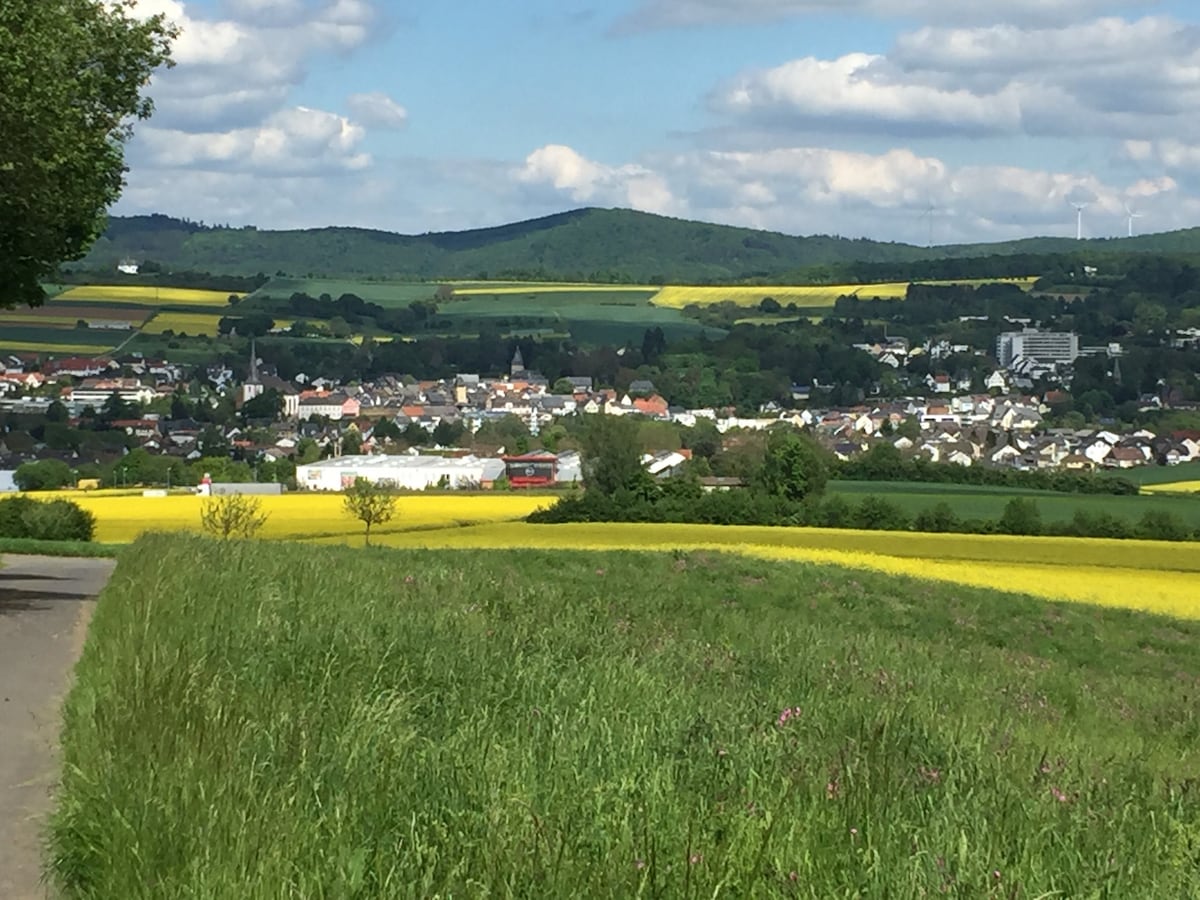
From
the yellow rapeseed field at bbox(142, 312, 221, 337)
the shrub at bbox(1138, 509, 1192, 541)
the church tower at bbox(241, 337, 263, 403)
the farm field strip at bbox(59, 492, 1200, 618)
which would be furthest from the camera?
the yellow rapeseed field at bbox(142, 312, 221, 337)

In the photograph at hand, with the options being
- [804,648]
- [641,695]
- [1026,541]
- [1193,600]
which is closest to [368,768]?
[641,695]

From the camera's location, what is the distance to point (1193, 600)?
3688cm

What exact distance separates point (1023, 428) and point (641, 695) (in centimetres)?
14453

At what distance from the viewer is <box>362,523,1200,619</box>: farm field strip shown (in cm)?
3772

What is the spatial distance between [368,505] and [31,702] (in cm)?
3910

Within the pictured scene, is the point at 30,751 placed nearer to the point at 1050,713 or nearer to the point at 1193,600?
the point at 1050,713

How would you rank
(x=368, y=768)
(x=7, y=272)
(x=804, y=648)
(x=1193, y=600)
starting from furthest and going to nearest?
1. (x=1193, y=600)
2. (x=7, y=272)
3. (x=804, y=648)
4. (x=368, y=768)

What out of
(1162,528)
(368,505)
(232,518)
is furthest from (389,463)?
(1162,528)

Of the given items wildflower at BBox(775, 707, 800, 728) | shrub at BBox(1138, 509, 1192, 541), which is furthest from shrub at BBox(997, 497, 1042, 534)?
wildflower at BBox(775, 707, 800, 728)

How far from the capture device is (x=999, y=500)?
64.3m

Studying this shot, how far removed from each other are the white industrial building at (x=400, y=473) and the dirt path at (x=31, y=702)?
184 ft

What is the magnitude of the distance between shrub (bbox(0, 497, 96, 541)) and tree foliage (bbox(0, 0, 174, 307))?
22254 mm

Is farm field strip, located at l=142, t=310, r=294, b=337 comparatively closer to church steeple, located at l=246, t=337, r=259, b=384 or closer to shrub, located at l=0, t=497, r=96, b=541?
church steeple, located at l=246, t=337, r=259, b=384

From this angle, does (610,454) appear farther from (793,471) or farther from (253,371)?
(253,371)
